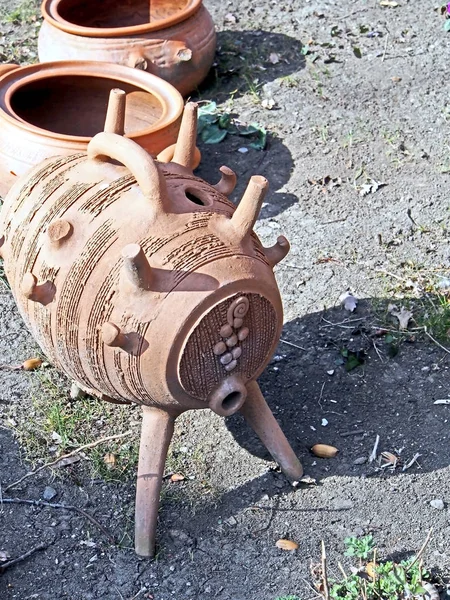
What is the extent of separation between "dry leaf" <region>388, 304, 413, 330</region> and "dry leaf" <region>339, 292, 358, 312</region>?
148 millimetres

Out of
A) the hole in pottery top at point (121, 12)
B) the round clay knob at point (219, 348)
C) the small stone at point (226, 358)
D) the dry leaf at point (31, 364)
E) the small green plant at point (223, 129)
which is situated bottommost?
the dry leaf at point (31, 364)

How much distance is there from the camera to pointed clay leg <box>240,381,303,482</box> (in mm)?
2766

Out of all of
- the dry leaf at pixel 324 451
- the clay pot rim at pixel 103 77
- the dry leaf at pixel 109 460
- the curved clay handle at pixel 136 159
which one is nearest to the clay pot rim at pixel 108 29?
the clay pot rim at pixel 103 77

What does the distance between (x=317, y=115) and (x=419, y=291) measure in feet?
5.20

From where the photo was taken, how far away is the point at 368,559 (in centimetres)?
259

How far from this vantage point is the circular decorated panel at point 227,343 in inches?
90.2

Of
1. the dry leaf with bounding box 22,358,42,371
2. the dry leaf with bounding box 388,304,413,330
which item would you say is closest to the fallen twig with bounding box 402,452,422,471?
the dry leaf with bounding box 388,304,413,330

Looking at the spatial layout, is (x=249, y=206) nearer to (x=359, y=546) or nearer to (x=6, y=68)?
(x=359, y=546)

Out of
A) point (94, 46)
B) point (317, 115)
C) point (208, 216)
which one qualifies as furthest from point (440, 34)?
point (208, 216)

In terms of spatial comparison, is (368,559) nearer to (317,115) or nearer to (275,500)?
(275,500)

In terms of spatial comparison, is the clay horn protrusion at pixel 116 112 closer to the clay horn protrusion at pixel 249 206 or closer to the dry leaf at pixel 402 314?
the clay horn protrusion at pixel 249 206

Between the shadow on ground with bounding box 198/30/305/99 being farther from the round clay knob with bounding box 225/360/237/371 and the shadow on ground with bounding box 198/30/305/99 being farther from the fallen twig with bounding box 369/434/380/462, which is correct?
the round clay knob with bounding box 225/360/237/371

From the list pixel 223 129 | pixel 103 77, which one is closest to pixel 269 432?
pixel 103 77

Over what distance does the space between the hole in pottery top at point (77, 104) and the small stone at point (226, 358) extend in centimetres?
200
